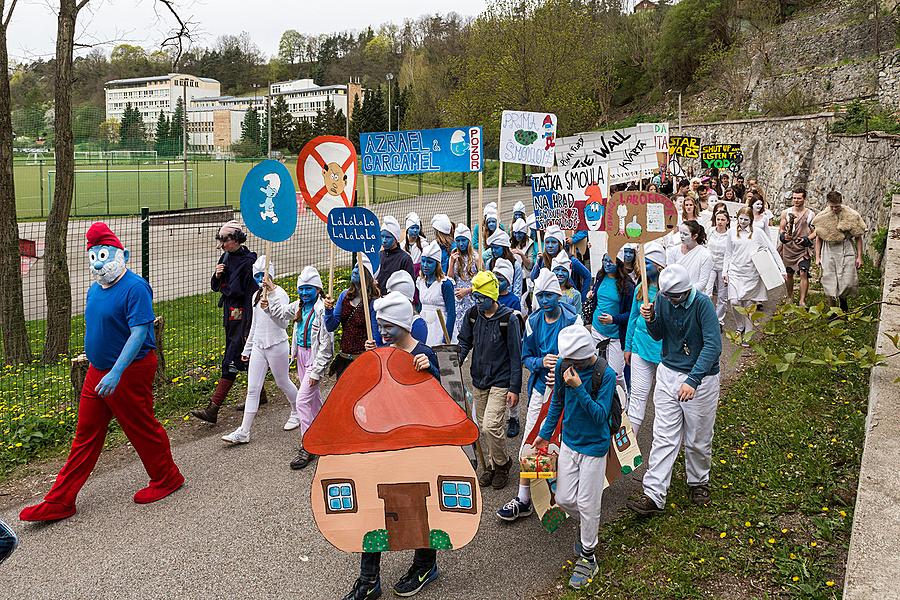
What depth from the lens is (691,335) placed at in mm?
5797

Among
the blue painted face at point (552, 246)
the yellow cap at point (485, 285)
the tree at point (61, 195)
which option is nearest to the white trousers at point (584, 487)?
the yellow cap at point (485, 285)

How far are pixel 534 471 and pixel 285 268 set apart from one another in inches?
525

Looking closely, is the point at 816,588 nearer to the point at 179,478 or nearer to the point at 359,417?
the point at 359,417

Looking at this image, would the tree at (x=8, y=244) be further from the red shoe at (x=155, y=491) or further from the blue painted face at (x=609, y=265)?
the blue painted face at (x=609, y=265)

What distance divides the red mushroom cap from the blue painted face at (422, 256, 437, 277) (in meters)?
3.86

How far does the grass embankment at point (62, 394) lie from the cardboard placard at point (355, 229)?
9.47 ft

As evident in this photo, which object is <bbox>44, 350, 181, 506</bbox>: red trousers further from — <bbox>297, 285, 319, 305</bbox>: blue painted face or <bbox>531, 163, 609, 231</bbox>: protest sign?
<bbox>531, 163, 609, 231</bbox>: protest sign

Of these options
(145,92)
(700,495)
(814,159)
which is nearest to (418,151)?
(700,495)

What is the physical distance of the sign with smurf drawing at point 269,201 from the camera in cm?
706

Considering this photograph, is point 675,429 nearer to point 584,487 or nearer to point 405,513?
point 584,487

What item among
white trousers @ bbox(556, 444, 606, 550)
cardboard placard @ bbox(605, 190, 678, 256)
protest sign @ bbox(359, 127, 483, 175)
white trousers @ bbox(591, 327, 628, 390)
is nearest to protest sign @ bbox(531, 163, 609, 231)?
protest sign @ bbox(359, 127, 483, 175)

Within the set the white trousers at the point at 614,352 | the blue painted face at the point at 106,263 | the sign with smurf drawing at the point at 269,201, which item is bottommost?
the white trousers at the point at 614,352

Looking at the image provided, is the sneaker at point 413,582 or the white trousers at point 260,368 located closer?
the sneaker at point 413,582

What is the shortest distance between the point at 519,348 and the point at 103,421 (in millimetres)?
3226
